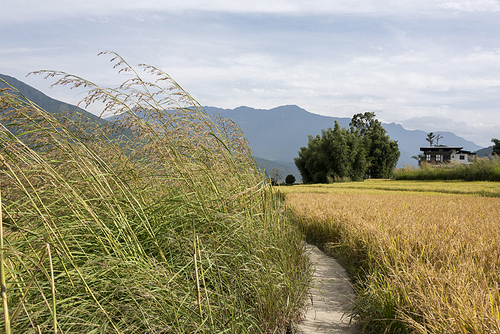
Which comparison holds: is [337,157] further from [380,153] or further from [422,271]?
[422,271]

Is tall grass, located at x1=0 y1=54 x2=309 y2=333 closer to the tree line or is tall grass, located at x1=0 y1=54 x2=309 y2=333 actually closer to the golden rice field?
the golden rice field

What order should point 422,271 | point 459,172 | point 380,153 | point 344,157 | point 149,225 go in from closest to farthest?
point 149,225 → point 422,271 → point 459,172 → point 344,157 → point 380,153

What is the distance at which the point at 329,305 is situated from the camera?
102 inches

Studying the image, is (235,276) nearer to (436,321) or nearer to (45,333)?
(45,333)

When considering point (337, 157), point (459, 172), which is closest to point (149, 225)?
point (459, 172)

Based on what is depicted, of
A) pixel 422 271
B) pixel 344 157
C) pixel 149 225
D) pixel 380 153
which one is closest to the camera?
pixel 149 225

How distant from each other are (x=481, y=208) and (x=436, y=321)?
15.8ft

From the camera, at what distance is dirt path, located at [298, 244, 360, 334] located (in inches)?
87.0

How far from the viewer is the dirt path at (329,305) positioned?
2.21m

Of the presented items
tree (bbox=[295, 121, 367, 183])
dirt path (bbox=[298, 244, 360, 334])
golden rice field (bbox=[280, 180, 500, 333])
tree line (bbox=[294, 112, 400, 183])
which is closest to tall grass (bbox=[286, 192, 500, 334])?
golden rice field (bbox=[280, 180, 500, 333])

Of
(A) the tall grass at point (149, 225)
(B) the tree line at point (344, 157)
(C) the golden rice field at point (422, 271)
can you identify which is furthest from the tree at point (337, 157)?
(A) the tall grass at point (149, 225)

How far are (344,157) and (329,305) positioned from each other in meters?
21.9

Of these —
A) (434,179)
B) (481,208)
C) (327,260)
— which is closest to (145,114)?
(327,260)

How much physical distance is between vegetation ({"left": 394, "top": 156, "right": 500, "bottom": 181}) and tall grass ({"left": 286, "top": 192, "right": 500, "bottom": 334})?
10.8m
